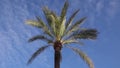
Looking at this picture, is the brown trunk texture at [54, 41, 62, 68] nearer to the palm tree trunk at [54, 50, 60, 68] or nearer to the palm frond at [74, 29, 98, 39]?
the palm tree trunk at [54, 50, 60, 68]

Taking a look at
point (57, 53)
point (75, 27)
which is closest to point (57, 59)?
point (57, 53)

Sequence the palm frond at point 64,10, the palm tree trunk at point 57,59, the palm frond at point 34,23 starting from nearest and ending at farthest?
the palm tree trunk at point 57,59 < the palm frond at point 34,23 < the palm frond at point 64,10

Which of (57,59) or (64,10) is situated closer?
(57,59)

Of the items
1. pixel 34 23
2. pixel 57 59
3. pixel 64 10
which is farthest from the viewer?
pixel 64 10

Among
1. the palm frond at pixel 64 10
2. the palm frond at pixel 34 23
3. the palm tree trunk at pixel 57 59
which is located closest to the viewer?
the palm tree trunk at pixel 57 59

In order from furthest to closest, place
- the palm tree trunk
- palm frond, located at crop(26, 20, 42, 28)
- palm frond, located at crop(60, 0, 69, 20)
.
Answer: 1. palm frond, located at crop(60, 0, 69, 20)
2. palm frond, located at crop(26, 20, 42, 28)
3. the palm tree trunk

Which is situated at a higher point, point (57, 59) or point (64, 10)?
point (64, 10)

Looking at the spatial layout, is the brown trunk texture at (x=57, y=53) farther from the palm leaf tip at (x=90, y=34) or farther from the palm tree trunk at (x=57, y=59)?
the palm leaf tip at (x=90, y=34)

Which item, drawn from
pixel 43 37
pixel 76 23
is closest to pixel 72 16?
pixel 76 23

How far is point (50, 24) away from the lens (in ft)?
144

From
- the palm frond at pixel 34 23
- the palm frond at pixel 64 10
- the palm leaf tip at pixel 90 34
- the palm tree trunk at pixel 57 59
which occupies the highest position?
the palm frond at pixel 64 10

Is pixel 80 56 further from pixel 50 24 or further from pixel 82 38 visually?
pixel 50 24

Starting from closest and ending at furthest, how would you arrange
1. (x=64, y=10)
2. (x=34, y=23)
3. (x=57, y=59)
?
(x=57, y=59)
(x=34, y=23)
(x=64, y=10)

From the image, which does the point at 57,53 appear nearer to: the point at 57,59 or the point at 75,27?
the point at 57,59
